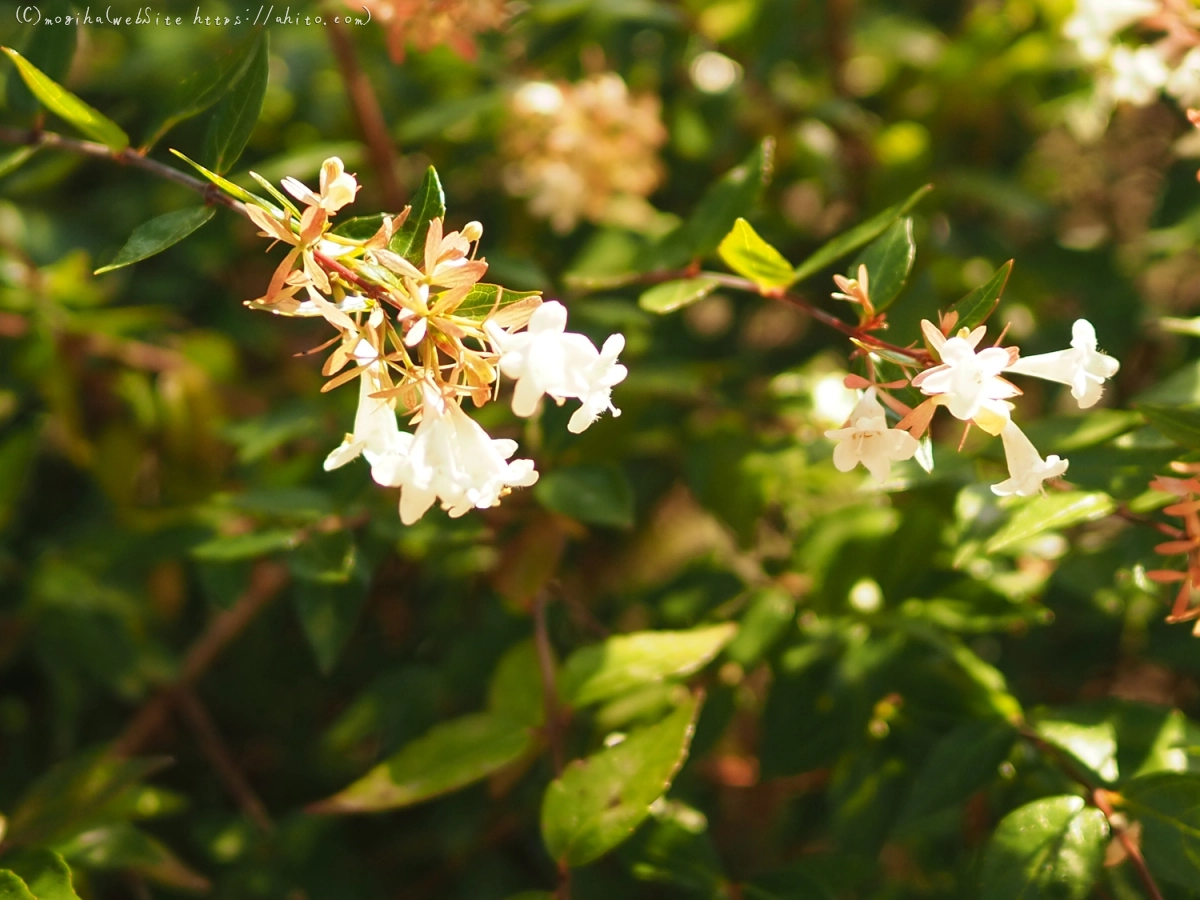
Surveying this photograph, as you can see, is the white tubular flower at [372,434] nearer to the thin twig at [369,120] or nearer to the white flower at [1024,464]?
the white flower at [1024,464]

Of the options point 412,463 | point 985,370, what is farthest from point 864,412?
point 412,463

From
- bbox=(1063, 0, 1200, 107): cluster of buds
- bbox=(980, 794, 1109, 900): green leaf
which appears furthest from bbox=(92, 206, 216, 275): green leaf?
bbox=(1063, 0, 1200, 107): cluster of buds

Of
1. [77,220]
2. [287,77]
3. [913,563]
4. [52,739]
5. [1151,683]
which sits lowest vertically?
[1151,683]

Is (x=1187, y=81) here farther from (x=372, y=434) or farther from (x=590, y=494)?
(x=372, y=434)

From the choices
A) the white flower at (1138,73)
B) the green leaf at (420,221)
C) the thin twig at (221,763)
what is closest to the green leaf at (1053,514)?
the green leaf at (420,221)

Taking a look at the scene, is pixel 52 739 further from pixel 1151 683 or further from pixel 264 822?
pixel 1151 683

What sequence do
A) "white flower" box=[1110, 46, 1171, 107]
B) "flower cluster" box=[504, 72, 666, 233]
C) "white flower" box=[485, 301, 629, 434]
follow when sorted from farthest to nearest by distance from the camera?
"flower cluster" box=[504, 72, 666, 233]
"white flower" box=[1110, 46, 1171, 107]
"white flower" box=[485, 301, 629, 434]

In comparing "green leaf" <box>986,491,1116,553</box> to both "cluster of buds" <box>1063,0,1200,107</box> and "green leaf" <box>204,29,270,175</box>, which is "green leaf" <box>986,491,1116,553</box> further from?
"green leaf" <box>204,29,270,175</box>
